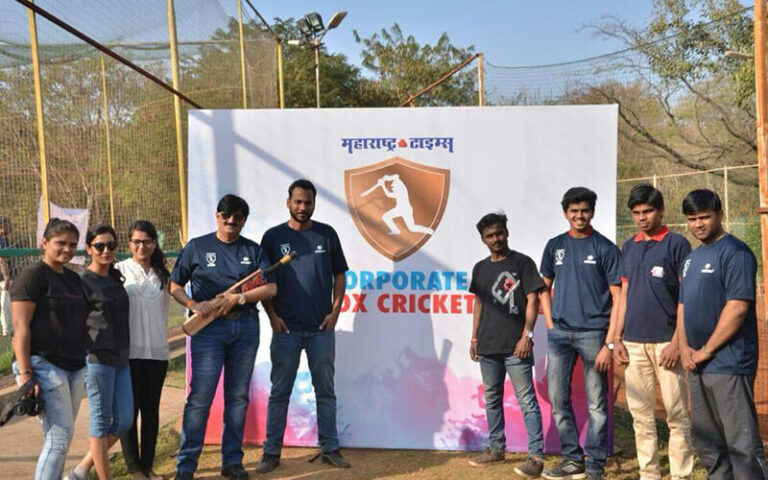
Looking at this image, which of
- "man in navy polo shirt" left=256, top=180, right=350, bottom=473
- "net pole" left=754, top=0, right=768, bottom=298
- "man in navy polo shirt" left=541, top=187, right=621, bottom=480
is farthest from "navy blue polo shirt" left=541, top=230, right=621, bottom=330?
"man in navy polo shirt" left=256, top=180, right=350, bottom=473

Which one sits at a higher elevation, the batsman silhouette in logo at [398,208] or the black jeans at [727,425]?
the batsman silhouette in logo at [398,208]

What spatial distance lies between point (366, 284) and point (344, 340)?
0.44 m

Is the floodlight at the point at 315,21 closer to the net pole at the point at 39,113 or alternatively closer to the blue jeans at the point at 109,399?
the net pole at the point at 39,113

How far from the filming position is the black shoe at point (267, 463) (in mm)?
4570

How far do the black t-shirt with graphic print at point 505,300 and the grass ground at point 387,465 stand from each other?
806 mm

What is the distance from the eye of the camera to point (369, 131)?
505 centimetres

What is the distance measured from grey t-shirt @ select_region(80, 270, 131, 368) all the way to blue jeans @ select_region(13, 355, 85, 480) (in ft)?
1.16

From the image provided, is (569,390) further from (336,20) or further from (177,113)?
(336,20)

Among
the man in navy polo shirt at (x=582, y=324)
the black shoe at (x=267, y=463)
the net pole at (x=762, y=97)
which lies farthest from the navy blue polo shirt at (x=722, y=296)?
the black shoe at (x=267, y=463)

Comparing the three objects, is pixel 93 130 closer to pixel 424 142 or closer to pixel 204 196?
pixel 204 196

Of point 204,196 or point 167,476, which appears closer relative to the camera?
point 167,476

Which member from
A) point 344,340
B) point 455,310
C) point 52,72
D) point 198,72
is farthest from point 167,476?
point 198,72

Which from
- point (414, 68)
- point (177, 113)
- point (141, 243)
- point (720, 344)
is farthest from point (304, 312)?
point (414, 68)

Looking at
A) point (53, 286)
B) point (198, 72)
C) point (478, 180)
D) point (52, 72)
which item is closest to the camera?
point (53, 286)
